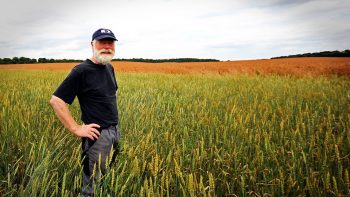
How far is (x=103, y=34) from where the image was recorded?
2.23m

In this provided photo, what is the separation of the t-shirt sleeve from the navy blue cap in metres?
0.36

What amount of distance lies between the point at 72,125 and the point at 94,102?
0.93 feet

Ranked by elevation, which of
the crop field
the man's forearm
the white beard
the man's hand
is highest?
the white beard

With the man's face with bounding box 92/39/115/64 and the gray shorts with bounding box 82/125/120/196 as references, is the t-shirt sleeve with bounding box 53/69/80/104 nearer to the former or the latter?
the man's face with bounding box 92/39/115/64

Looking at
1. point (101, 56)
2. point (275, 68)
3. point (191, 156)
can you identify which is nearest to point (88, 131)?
point (101, 56)

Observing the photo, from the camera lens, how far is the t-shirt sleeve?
2.05 meters

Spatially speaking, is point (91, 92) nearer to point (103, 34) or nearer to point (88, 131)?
point (88, 131)

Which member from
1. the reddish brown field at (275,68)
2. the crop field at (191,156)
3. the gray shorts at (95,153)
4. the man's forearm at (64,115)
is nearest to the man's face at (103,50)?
the man's forearm at (64,115)

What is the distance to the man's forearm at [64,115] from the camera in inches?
77.4

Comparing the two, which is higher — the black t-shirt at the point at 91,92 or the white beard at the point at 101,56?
the white beard at the point at 101,56

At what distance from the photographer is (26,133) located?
2.82 m

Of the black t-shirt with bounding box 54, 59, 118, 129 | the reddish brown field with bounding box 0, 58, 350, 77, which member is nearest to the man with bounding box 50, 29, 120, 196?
the black t-shirt with bounding box 54, 59, 118, 129

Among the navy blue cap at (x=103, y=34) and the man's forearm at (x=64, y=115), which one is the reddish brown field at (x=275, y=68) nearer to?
the navy blue cap at (x=103, y=34)

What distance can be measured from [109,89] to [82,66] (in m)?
0.30
